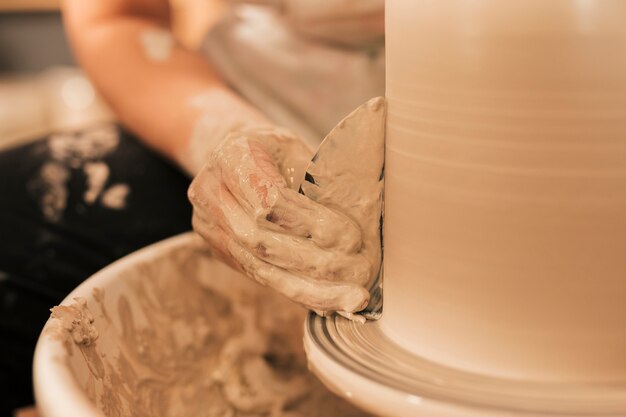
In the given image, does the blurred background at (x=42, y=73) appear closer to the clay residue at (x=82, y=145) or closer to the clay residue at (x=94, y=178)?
the clay residue at (x=82, y=145)

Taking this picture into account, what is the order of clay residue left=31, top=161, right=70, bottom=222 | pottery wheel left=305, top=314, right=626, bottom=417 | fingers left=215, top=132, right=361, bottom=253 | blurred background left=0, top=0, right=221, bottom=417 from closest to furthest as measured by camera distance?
pottery wheel left=305, top=314, right=626, bottom=417, fingers left=215, top=132, right=361, bottom=253, clay residue left=31, top=161, right=70, bottom=222, blurred background left=0, top=0, right=221, bottom=417

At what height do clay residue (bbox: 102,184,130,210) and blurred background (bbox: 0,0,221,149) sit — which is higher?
clay residue (bbox: 102,184,130,210)

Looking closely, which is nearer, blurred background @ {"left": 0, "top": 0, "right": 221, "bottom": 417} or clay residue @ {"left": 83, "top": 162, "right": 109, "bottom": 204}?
clay residue @ {"left": 83, "top": 162, "right": 109, "bottom": 204}

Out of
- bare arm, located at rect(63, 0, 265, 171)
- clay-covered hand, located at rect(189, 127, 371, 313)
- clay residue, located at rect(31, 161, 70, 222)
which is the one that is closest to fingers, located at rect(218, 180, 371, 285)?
clay-covered hand, located at rect(189, 127, 371, 313)

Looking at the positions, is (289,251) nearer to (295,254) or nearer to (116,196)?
(295,254)

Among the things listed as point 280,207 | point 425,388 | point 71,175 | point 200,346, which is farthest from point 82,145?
point 425,388

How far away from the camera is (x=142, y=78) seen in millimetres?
1123

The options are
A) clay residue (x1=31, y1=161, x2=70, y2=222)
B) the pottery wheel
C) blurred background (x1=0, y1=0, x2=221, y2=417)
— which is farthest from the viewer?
blurred background (x1=0, y1=0, x2=221, y2=417)

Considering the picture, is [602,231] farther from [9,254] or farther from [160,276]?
[9,254]

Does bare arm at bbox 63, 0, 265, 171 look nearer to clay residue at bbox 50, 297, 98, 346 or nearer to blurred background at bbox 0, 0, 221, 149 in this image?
clay residue at bbox 50, 297, 98, 346

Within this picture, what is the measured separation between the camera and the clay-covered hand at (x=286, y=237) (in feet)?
1.83

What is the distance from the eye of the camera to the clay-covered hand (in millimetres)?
558

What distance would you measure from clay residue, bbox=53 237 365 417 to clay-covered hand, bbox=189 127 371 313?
0.59ft

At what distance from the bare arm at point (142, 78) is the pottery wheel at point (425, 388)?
0.50 metres
